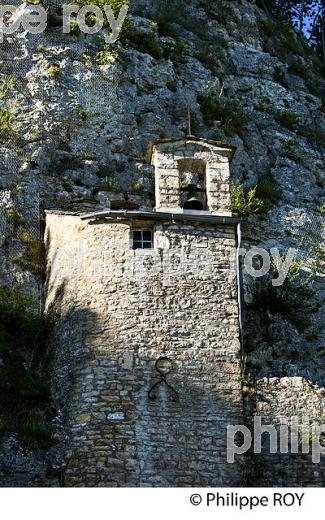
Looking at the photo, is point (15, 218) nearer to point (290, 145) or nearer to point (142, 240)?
point (142, 240)

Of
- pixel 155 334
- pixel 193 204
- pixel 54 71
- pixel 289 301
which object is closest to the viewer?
pixel 155 334

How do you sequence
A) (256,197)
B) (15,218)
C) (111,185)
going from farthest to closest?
(256,197), (111,185), (15,218)

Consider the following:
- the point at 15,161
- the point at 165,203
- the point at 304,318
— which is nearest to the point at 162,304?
the point at 165,203

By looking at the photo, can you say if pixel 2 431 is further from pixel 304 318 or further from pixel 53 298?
pixel 304 318

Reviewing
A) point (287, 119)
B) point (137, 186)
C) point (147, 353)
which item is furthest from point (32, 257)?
point (287, 119)

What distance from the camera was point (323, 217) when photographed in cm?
2595

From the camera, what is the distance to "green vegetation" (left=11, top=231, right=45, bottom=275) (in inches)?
827

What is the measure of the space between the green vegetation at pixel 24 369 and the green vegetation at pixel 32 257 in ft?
3.54

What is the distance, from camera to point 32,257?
21250 mm

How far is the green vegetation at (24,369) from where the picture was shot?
16859mm

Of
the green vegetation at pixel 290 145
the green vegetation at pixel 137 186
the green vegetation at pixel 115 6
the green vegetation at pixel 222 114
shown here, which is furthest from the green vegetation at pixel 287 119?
the green vegetation at pixel 137 186

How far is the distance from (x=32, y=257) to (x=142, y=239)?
4060 mm

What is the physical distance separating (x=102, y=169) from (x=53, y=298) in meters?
6.05

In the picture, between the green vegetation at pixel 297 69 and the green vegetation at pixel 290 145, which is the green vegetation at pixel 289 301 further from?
the green vegetation at pixel 297 69
